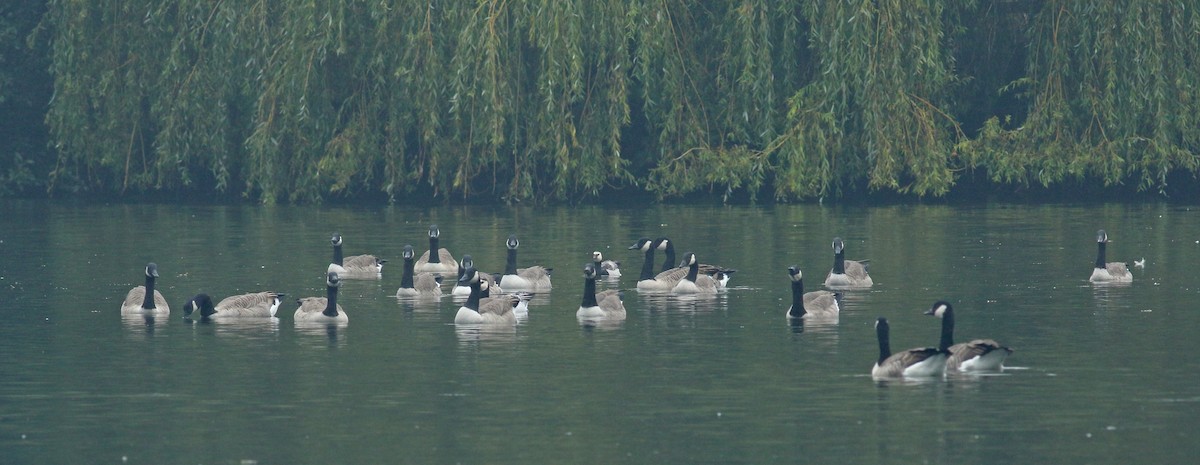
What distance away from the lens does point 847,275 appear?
24000 mm

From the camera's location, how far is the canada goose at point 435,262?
→ 27.4 metres

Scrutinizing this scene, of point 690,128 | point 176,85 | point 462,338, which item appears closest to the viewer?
point 462,338

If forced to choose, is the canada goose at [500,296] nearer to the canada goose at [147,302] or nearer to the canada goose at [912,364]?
the canada goose at [147,302]

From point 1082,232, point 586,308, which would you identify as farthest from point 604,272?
point 1082,232

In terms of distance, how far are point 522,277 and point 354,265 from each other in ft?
10.2

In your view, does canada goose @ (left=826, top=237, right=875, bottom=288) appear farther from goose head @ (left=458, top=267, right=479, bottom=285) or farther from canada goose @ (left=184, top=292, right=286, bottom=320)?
canada goose @ (left=184, top=292, right=286, bottom=320)

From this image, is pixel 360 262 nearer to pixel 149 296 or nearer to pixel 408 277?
pixel 408 277

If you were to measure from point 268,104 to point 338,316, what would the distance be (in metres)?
19.7

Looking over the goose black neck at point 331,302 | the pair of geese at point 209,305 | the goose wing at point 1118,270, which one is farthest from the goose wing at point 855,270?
the pair of geese at point 209,305

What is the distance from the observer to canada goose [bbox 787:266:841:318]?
20.5 metres

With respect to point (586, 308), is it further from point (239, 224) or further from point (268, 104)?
point (268, 104)

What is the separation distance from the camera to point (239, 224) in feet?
119

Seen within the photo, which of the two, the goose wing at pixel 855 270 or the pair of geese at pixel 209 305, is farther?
the goose wing at pixel 855 270

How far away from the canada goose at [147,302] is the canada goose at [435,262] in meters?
6.14
